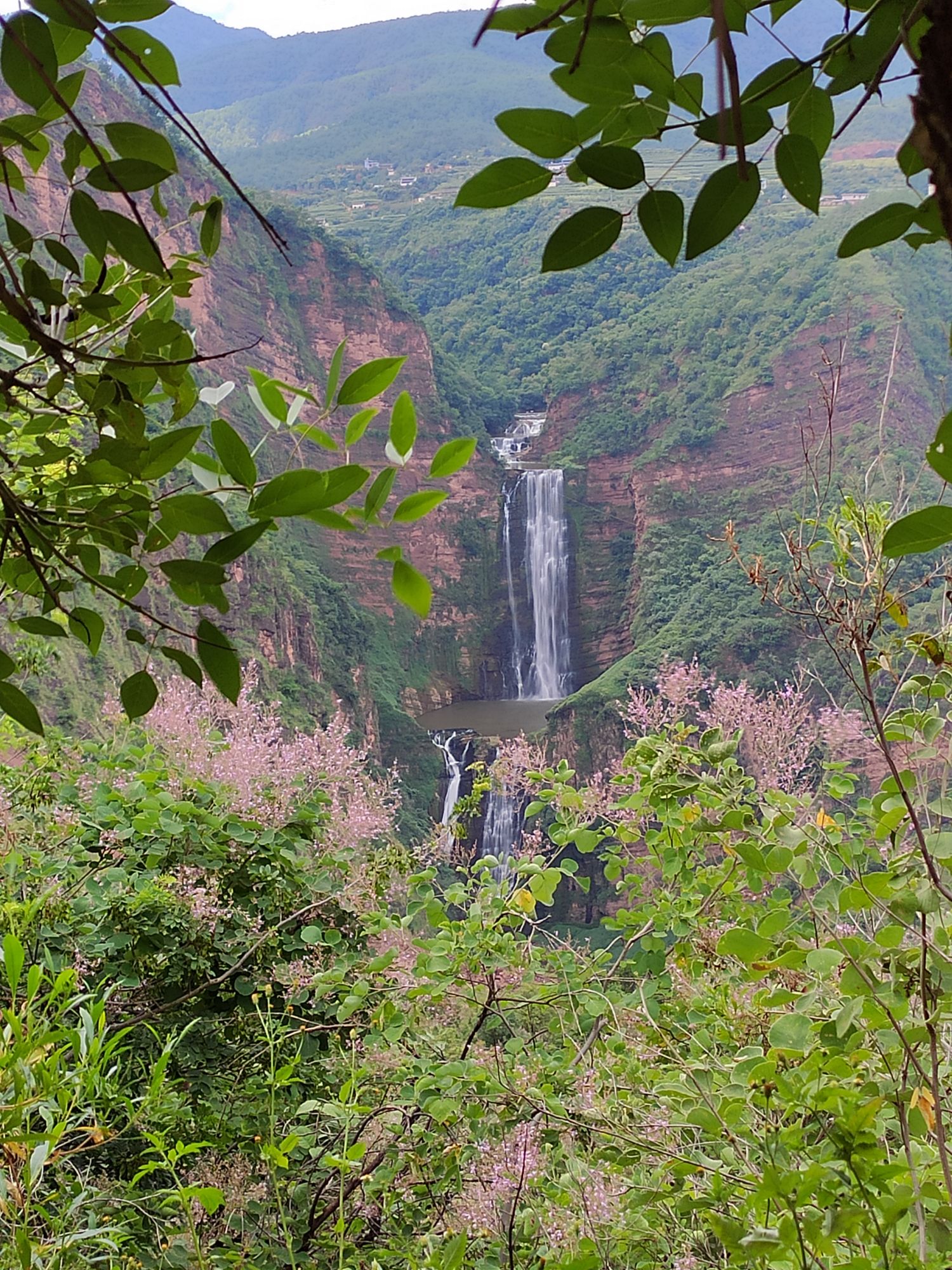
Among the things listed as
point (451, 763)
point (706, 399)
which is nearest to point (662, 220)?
point (451, 763)

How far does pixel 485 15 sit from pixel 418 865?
1.90 metres

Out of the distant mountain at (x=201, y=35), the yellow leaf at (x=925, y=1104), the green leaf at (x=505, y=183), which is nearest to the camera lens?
the green leaf at (x=505, y=183)

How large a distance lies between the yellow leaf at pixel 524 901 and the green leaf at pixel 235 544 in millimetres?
924

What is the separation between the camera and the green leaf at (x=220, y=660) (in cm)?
39

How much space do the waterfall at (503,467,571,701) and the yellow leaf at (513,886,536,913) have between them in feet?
65.2

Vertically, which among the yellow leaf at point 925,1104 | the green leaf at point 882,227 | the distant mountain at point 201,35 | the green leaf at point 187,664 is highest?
the distant mountain at point 201,35

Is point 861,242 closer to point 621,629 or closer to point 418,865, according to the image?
point 418,865

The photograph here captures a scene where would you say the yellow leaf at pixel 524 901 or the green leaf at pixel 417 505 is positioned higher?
the green leaf at pixel 417 505

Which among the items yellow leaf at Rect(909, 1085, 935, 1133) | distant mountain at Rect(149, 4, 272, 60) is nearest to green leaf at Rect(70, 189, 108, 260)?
yellow leaf at Rect(909, 1085, 935, 1133)

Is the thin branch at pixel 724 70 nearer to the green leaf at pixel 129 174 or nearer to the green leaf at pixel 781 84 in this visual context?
the green leaf at pixel 781 84

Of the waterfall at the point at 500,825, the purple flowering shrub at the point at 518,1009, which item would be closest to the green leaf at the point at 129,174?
the purple flowering shrub at the point at 518,1009

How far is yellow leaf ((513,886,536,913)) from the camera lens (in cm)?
123

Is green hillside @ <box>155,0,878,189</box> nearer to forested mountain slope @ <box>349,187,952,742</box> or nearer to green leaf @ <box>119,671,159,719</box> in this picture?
forested mountain slope @ <box>349,187,952,742</box>

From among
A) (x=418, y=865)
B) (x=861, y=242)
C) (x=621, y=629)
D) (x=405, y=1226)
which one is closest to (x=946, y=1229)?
(x=861, y=242)
